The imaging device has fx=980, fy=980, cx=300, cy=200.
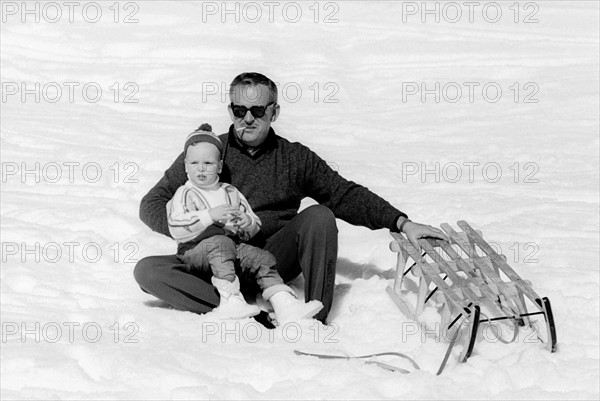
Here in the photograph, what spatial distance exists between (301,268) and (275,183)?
1.38 feet

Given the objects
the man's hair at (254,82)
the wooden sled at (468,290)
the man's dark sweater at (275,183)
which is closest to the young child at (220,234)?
the man's dark sweater at (275,183)

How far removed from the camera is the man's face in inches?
168

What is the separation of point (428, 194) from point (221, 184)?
229 centimetres

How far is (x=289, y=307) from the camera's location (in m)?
4.00

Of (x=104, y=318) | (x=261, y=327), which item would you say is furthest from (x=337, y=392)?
(x=104, y=318)

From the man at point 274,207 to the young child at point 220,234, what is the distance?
3.7 inches

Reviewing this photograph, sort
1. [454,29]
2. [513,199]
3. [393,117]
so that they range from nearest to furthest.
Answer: [513,199]
[393,117]
[454,29]

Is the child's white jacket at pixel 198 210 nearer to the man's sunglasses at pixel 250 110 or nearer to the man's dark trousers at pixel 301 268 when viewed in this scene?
the man's dark trousers at pixel 301 268

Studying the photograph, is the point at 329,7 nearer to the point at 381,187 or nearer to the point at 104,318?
the point at 381,187

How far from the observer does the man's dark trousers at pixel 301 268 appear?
13.4ft

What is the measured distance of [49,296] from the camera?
14.5 feet

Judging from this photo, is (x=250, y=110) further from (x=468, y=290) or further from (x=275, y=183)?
(x=468, y=290)

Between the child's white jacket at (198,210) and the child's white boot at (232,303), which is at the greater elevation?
the child's white jacket at (198,210)

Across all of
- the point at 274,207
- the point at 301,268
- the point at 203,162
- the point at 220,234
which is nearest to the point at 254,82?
the point at 203,162
